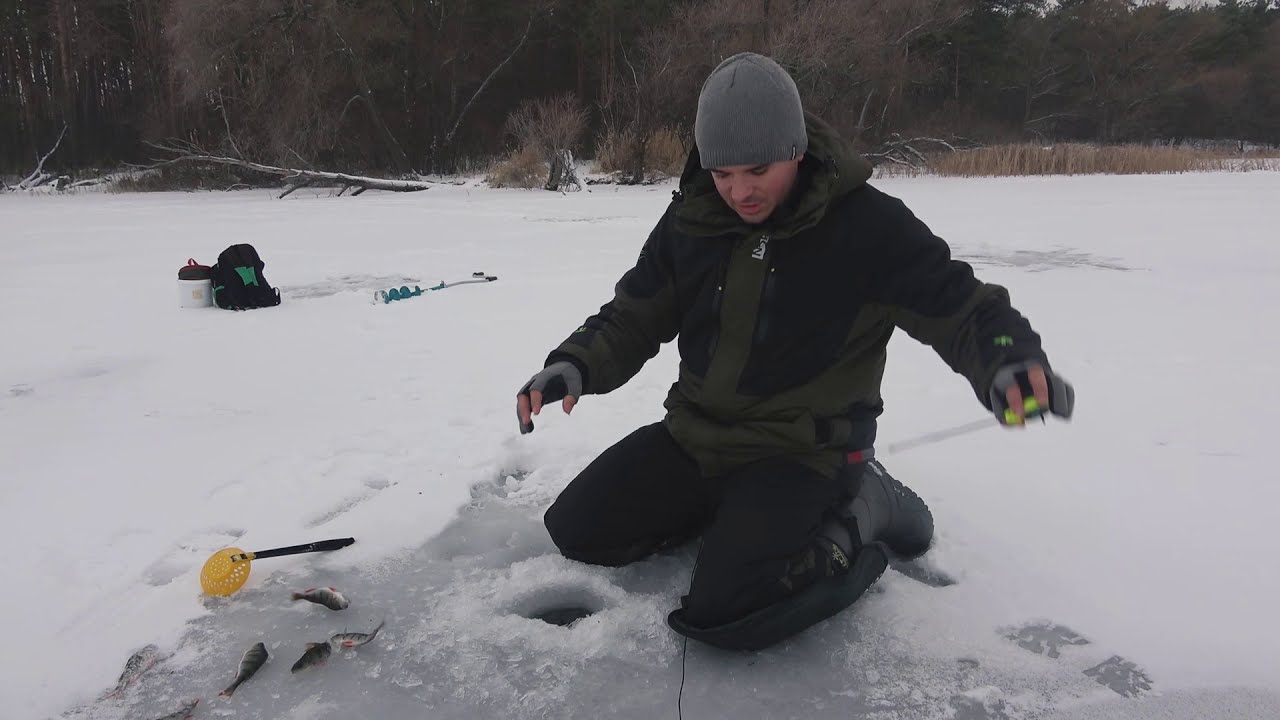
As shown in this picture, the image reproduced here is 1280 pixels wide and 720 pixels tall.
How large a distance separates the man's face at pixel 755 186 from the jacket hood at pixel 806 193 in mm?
25

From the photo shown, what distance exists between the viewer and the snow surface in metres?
1.55

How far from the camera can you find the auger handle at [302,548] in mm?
1886

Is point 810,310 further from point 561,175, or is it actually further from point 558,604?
point 561,175

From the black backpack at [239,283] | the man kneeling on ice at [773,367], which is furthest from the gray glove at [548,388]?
the black backpack at [239,283]

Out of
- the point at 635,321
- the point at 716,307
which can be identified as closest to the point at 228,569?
the point at 635,321

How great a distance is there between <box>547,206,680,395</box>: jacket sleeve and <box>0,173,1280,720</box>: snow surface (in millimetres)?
490

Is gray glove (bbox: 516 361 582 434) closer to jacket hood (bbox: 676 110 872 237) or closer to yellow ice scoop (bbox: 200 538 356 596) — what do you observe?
jacket hood (bbox: 676 110 872 237)

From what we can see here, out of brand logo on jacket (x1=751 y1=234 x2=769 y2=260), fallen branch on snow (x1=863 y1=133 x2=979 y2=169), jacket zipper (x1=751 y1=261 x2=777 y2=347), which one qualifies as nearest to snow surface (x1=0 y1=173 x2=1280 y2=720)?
jacket zipper (x1=751 y1=261 x2=777 y2=347)

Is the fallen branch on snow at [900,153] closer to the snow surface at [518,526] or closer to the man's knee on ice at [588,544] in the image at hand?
the snow surface at [518,526]

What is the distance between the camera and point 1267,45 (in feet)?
102

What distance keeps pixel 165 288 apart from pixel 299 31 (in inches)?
463

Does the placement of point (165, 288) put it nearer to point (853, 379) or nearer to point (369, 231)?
point (369, 231)

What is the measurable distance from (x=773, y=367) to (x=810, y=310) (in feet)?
0.48

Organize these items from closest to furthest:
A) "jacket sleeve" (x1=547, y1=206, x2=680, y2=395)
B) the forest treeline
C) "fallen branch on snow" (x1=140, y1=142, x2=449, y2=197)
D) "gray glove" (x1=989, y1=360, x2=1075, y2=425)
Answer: "gray glove" (x1=989, y1=360, x2=1075, y2=425) → "jacket sleeve" (x1=547, y1=206, x2=680, y2=395) → "fallen branch on snow" (x1=140, y1=142, x2=449, y2=197) → the forest treeline
